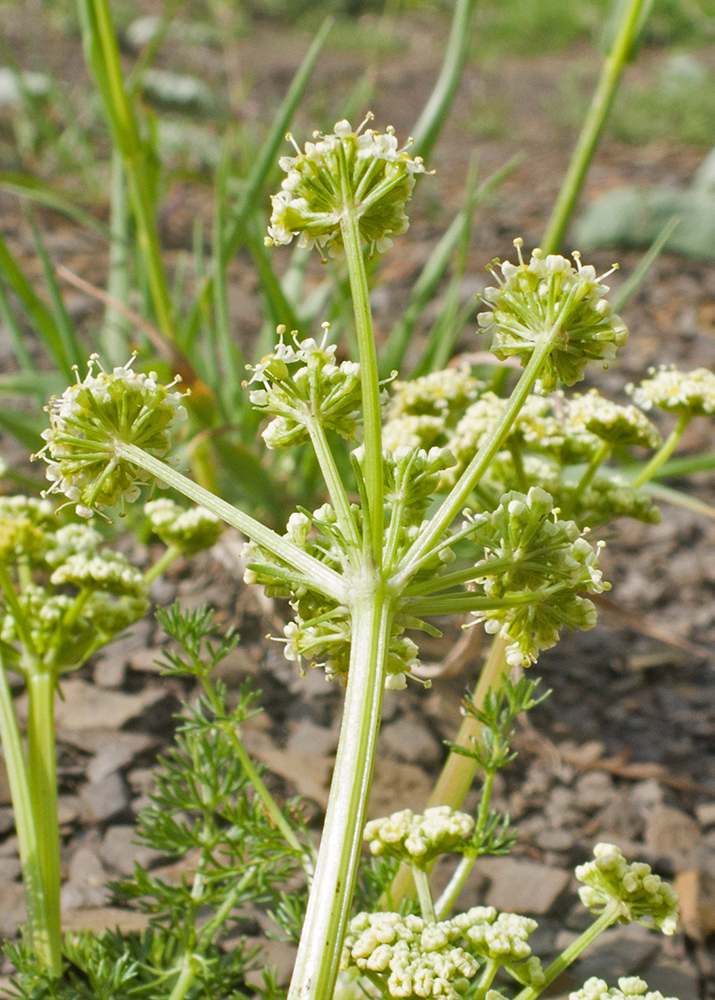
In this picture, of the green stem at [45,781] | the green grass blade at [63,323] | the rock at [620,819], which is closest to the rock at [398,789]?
the rock at [620,819]

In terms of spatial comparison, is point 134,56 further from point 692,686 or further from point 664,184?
A: point 692,686

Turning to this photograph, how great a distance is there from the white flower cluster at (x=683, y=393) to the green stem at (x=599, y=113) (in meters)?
0.70

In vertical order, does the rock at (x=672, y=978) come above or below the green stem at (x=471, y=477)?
below

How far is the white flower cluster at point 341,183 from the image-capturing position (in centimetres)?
96

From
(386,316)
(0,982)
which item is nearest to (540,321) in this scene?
(0,982)

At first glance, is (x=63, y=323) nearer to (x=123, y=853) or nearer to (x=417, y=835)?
(x=123, y=853)

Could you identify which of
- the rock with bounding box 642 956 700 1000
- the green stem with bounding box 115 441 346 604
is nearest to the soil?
the rock with bounding box 642 956 700 1000

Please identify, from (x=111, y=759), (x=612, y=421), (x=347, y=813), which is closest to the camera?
(x=347, y=813)

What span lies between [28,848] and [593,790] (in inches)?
44.5

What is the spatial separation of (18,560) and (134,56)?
6239 mm

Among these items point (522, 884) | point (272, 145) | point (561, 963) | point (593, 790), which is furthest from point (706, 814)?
point (272, 145)

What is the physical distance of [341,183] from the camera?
97 cm

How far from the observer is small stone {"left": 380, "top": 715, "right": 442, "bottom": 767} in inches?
76.7

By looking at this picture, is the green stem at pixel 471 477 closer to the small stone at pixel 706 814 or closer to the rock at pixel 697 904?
the rock at pixel 697 904
